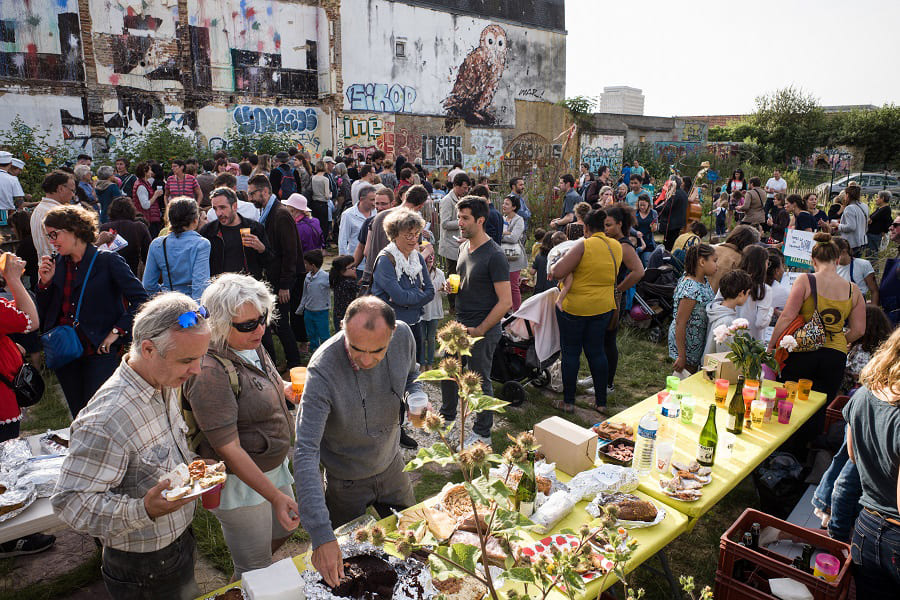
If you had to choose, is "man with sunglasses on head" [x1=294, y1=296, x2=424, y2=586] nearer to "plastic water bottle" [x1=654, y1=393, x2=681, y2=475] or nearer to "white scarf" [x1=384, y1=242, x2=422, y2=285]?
"plastic water bottle" [x1=654, y1=393, x2=681, y2=475]

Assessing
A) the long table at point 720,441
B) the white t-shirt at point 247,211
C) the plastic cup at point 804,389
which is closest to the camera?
the long table at point 720,441

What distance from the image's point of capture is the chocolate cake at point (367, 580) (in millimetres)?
2094

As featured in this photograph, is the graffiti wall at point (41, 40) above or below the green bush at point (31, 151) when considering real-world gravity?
above

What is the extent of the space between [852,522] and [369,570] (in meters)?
2.33

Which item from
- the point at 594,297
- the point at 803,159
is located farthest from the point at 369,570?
the point at 803,159

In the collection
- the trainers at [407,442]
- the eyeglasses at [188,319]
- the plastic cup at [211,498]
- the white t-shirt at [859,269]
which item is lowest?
the trainers at [407,442]

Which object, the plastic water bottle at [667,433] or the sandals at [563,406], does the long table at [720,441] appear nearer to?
the plastic water bottle at [667,433]

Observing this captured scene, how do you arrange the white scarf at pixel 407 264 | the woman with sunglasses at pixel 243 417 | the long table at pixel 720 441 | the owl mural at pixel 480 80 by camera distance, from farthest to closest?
the owl mural at pixel 480 80 → the white scarf at pixel 407 264 → the long table at pixel 720 441 → the woman with sunglasses at pixel 243 417

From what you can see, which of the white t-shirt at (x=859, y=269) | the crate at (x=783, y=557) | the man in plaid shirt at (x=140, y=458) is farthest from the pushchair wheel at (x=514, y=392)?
the white t-shirt at (x=859, y=269)

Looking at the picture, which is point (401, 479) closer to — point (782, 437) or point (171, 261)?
point (782, 437)

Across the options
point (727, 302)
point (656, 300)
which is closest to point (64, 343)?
point (727, 302)

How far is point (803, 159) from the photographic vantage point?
29125 mm

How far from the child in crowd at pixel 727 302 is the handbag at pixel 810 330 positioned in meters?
0.40

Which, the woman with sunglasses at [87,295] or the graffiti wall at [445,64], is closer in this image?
the woman with sunglasses at [87,295]
